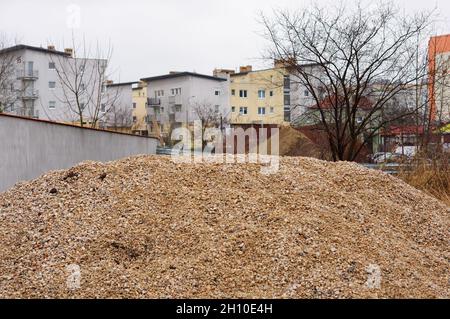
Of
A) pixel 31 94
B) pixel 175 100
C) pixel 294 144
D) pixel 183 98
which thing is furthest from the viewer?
pixel 175 100

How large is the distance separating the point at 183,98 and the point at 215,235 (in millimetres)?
41428

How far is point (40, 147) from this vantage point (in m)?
8.14

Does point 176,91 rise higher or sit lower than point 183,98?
higher

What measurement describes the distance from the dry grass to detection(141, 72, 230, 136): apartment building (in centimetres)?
3214

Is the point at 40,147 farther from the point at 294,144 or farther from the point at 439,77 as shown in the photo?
the point at 294,144

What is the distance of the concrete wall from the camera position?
7.02 meters

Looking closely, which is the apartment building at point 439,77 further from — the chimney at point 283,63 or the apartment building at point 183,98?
the apartment building at point 183,98

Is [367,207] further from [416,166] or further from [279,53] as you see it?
[279,53]

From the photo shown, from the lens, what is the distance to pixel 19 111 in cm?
3119

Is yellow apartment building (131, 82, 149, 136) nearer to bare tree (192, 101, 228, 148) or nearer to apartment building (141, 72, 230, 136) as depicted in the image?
apartment building (141, 72, 230, 136)

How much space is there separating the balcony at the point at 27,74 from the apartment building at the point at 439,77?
31926mm

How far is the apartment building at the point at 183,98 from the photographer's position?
42.8 m

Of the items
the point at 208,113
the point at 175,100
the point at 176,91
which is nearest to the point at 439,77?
the point at 208,113

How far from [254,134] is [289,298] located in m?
15.4
